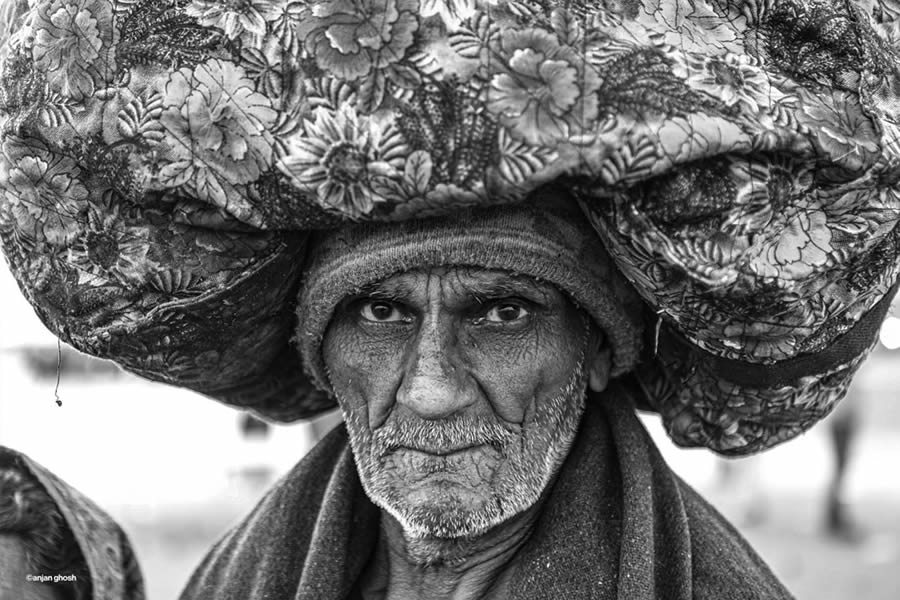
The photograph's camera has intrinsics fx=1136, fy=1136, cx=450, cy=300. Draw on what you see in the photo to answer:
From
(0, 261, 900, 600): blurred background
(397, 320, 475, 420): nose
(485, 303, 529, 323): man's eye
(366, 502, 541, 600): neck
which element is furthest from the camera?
(0, 261, 900, 600): blurred background

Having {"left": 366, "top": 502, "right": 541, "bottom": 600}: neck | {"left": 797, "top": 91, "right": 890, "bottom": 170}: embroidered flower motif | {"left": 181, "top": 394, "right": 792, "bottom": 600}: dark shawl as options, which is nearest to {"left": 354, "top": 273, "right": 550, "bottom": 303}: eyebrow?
{"left": 181, "top": 394, "right": 792, "bottom": 600}: dark shawl

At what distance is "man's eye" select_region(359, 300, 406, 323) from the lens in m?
2.60

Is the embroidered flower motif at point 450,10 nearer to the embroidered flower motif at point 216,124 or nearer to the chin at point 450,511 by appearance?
the embroidered flower motif at point 216,124

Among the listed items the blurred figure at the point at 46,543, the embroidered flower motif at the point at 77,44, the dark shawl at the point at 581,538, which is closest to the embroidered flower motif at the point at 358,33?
the embroidered flower motif at the point at 77,44

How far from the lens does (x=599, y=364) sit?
279cm

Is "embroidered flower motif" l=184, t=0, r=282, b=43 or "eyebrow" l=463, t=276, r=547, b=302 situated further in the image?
"eyebrow" l=463, t=276, r=547, b=302

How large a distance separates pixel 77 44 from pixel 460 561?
1.45m

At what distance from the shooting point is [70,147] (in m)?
2.26

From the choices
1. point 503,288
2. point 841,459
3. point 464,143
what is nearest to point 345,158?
point 464,143

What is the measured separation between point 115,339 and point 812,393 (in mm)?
1567

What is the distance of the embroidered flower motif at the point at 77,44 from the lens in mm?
2227

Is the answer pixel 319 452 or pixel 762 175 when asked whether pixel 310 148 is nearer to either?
pixel 762 175

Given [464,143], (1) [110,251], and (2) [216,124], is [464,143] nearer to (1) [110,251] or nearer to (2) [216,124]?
(2) [216,124]

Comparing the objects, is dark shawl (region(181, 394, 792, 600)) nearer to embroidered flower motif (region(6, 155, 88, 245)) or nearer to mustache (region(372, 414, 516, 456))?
mustache (region(372, 414, 516, 456))
